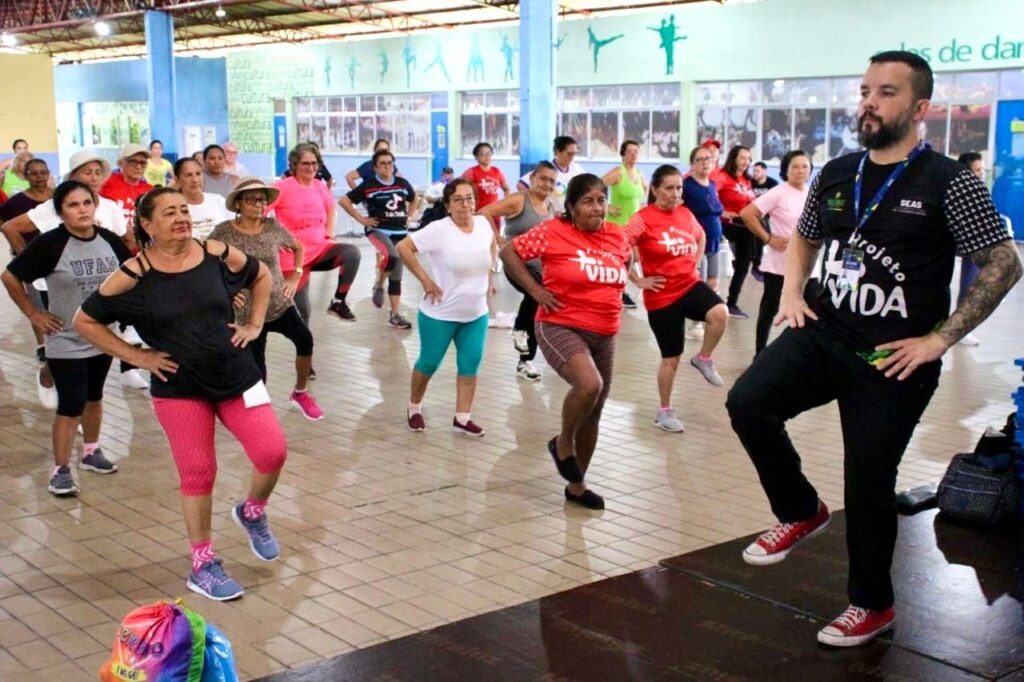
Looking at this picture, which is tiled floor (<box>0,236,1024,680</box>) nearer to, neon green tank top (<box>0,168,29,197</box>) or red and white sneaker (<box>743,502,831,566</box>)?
red and white sneaker (<box>743,502,831,566</box>)

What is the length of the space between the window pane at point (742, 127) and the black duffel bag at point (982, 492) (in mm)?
21233

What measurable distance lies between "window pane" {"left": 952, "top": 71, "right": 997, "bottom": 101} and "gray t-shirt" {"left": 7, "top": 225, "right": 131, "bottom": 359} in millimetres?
19618

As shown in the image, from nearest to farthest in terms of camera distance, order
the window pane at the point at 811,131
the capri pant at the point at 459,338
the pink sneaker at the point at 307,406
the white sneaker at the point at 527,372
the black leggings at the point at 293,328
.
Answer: the capri pant at the point at 459,338 < the black leggings at the point at 293,328 < the pink sneaker at the point at 307,406 < the white sneaker at the point at 527,372 < the window pane at the point at 811,131

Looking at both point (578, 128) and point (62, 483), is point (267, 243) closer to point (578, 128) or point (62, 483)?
point (62, 483)

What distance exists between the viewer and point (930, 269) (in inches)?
152

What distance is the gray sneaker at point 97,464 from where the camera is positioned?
671 centimetres

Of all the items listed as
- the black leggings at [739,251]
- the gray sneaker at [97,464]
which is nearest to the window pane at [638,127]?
the black leggings at [739,251]

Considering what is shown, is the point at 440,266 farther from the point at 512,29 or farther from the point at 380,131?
the point at 380,131

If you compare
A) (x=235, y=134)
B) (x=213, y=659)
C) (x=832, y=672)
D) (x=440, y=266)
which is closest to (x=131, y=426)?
(x=440, y=266)

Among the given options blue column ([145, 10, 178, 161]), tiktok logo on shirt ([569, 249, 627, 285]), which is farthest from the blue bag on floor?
blue column ([145, 10, 178, 161])

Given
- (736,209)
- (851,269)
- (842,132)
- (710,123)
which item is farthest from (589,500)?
(710,123)

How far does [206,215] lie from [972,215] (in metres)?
5.96

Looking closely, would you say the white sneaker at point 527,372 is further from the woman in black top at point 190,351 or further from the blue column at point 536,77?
the blue column at point 536,77

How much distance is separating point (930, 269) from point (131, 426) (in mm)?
5633
